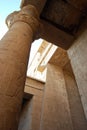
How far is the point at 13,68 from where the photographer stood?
205 cm

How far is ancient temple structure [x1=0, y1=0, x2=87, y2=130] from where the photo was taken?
1905mm

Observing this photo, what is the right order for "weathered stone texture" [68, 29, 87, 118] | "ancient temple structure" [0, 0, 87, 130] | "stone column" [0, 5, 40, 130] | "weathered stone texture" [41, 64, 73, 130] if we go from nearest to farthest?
"stone column" [0, 5, 40, 130]
"ancient temple structure" [0, 0, 87, 130]
"weathered stone texture" [68, 29, 87, 118]
"weathered stone texture" [41, 64, 73, 130]

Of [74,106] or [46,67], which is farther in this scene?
[46,67]

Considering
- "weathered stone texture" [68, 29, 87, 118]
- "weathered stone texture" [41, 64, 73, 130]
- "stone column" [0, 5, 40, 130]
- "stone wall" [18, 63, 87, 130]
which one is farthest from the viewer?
"stone wall" [18, 63, 87, 130]

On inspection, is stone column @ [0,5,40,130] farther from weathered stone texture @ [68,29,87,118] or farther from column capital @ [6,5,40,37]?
weathered stone texture @ [68,29,87,118]

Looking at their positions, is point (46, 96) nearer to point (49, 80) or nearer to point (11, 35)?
point (49, 80)

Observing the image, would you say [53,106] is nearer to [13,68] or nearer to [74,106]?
[74,106]

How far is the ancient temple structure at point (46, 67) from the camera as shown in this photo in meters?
1.91

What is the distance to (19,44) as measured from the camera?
98.5 inches

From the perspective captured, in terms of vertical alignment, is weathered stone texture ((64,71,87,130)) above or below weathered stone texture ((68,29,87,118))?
below

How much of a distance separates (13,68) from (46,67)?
594cm

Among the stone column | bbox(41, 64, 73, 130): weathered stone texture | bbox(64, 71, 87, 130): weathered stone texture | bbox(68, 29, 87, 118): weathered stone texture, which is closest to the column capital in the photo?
the stone column

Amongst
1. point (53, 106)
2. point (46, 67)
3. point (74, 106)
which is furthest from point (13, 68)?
point (46, 67)

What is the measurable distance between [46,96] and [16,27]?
149 inches
